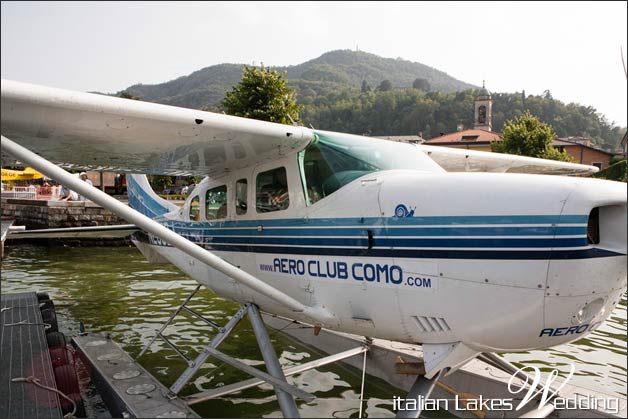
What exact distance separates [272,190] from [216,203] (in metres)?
1.15

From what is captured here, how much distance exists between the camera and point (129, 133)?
417 centimetres

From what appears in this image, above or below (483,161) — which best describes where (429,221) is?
below

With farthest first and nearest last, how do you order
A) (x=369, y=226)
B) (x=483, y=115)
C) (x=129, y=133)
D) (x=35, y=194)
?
1. (x=483, y=115)
2. (x=35, y=194)
3. (x=129, y=133)
4. (x=369, y=226)

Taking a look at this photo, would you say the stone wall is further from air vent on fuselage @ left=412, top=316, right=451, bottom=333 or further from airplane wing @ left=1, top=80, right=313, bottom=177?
air vent on fuselage @ left=412, top=316, right=451, bottom=333

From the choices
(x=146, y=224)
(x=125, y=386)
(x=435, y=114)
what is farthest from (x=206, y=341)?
(x=435, y=114)

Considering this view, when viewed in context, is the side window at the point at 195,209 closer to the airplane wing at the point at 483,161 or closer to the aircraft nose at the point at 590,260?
the airplane wing at the point at 483,161

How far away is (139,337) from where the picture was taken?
7422mm

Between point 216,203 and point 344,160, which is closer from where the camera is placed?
point 344,160

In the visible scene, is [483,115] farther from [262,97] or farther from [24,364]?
[24,364]

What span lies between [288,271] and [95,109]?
6.70 ft

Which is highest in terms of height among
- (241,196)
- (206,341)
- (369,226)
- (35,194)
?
(241,196)

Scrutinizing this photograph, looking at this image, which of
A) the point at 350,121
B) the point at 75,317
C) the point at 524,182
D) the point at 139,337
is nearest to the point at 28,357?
the point at 139,337

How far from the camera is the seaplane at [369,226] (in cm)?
288

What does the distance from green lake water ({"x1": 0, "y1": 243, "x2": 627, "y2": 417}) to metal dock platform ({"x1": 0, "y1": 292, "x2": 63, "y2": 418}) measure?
1178mm
